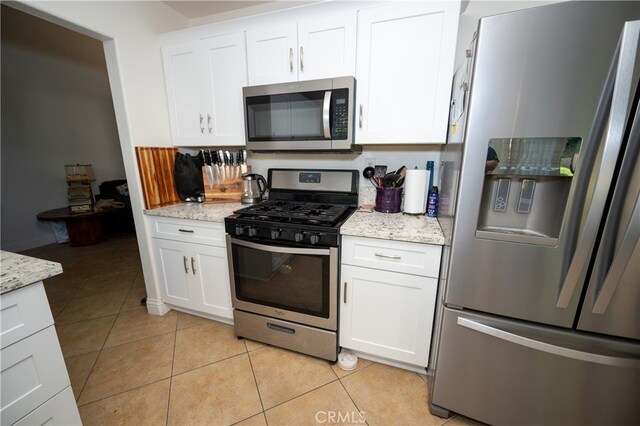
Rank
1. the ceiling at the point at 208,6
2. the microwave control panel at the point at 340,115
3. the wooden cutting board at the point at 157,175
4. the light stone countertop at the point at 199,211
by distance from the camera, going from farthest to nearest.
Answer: the ceiling at the point at 208,6, the wooden cutting board at the point at 157,175, the light stone countertop at the point at 199,211, the microwave control panel at the point at 340,115

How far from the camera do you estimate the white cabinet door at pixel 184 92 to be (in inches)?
73.1

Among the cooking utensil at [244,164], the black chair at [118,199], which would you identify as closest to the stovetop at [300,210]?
the cooking utensil at [244,164]

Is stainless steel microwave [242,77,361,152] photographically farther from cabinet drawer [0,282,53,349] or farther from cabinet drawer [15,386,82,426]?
cabinet drawer [15,386,82,426]

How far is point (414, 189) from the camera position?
5.12 feet

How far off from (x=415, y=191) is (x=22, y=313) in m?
1.77

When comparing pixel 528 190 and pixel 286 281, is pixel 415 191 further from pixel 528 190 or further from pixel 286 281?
pixel 286 281

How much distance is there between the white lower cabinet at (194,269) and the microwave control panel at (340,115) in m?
0.99

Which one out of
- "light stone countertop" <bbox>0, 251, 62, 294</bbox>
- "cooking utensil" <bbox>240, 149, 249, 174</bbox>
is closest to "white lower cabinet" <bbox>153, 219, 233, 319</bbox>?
"cooking utensil" <bbox>240, 149, 249, 174</bbox>

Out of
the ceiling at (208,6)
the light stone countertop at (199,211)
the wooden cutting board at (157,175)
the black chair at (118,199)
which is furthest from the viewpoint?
the black chair at (118,199)

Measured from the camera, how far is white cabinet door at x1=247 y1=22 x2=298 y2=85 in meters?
1.59

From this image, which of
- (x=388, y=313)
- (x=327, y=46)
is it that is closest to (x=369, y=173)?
(x=327, y=46)

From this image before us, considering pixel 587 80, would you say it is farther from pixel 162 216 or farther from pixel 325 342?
pixel 162 216

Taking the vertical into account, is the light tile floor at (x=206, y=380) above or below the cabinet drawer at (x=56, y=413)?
below

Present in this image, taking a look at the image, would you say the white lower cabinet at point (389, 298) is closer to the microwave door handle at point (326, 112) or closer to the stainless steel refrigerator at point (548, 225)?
the stainless steel refrigerator at point (548, 225)
